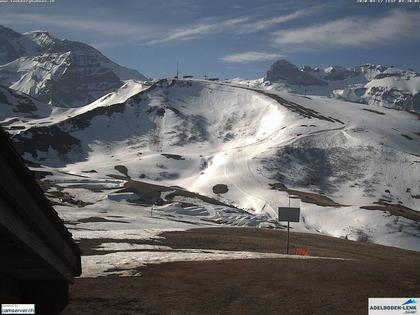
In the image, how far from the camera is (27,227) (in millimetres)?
5406

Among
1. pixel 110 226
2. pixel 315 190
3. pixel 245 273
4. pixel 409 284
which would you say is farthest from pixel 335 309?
pixel 315 190

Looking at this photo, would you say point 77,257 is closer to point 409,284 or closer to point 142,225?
point 409,284

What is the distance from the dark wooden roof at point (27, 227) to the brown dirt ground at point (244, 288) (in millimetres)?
10188

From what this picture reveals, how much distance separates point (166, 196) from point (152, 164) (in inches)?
2185

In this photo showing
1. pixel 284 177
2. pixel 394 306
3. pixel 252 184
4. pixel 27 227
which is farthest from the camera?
pixel 284 177

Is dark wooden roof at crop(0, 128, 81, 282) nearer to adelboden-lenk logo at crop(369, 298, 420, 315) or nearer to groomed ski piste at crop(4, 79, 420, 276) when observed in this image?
adelboden-lenk logo at crop(369, 298, 420, 315)

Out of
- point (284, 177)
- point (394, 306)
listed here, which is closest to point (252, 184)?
point (284, 177)

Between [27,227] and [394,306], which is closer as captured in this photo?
[27,227]

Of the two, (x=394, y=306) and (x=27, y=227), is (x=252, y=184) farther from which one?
(x=27, y=227)

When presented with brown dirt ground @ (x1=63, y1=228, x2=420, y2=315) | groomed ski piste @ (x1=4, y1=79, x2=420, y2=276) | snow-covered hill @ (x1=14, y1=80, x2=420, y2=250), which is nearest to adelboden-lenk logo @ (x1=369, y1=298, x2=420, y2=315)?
brown dirt ground @ (x1=63, y1=228, x2=420, y2=315)

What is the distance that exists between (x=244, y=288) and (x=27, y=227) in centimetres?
1676

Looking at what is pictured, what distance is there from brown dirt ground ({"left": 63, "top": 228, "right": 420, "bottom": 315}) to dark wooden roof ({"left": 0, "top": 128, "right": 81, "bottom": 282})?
10.2 m

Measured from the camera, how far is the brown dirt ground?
679 inches

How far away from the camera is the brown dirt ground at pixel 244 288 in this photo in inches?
679
